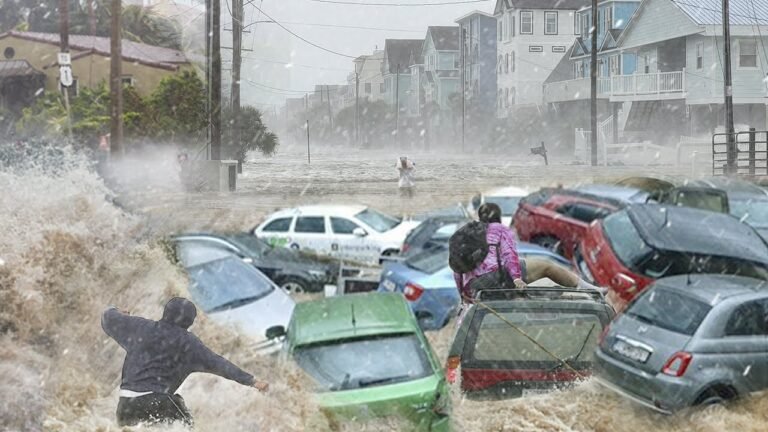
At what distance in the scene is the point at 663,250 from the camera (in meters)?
7.89

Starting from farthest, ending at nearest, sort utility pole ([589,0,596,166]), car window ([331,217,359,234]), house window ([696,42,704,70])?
1. house window ([696,42,704,70])
2. utility pole ([589,0,596,166])
3. car window ([331,217,359,234])

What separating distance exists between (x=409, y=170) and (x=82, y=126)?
5.74 m

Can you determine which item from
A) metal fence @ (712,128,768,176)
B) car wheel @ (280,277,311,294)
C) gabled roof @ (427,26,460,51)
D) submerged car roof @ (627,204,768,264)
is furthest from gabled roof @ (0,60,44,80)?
metal fence @ (712,128,768,176)

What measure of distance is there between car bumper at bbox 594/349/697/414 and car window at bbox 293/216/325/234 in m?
5.46

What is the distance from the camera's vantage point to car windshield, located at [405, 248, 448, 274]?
8305 mm

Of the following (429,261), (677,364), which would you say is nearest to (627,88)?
(429,261)

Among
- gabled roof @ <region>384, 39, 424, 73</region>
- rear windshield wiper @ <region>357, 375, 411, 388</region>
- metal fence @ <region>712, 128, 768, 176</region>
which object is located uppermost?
gabled roof @ <region>384, 39, 424, 73</region>

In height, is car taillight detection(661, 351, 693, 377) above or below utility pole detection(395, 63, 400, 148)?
below

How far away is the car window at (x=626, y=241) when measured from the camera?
26.0ft

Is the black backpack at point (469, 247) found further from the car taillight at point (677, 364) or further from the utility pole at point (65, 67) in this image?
the utility pole at point (65, 67)

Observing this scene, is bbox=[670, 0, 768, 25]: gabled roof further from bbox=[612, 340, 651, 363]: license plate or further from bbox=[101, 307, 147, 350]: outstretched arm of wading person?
bbox=[101, 307, 147, 350]: outstretched arm of wading person

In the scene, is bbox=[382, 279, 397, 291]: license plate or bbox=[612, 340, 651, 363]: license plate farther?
bbox=[382, 279, 397, 291]: license plate

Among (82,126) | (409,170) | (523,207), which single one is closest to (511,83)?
(409,170)

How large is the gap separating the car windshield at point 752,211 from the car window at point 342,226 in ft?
16.2
